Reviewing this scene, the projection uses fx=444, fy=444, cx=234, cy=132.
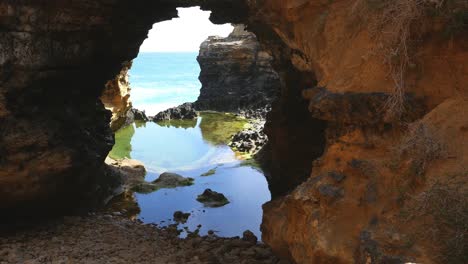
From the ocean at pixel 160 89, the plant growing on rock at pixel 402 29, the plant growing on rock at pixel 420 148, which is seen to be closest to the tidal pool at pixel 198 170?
the plant growing on rock at pixel 402 29

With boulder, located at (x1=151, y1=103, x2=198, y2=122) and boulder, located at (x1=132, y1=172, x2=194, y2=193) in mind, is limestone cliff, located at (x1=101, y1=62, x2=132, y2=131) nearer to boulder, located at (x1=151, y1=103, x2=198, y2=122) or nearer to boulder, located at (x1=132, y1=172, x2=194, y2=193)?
boulder, located at (x1=151, y1=103, x2=198, y2=122)

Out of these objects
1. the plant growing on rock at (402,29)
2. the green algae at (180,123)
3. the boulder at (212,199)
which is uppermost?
the plant growing on rock at (402,29)

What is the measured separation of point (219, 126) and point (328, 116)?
2575 cm

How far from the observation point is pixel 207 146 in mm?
26219

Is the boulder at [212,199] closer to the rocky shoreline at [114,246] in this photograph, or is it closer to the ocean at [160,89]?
the rocky shoreline at [114,246]

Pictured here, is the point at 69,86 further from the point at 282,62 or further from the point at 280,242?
the point at 280,242

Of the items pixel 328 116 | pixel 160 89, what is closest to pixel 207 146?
pixel 328 116

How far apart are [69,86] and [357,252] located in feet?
31.7

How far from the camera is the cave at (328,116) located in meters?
5.02

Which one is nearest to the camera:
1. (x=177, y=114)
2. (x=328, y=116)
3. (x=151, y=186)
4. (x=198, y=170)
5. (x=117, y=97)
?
(x=328, y=116)

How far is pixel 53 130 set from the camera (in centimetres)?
1096

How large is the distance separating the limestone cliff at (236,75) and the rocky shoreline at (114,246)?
87.8 feet

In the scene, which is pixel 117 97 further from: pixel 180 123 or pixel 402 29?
pixel 402 29

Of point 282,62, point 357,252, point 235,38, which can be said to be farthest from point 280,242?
point 235,38
